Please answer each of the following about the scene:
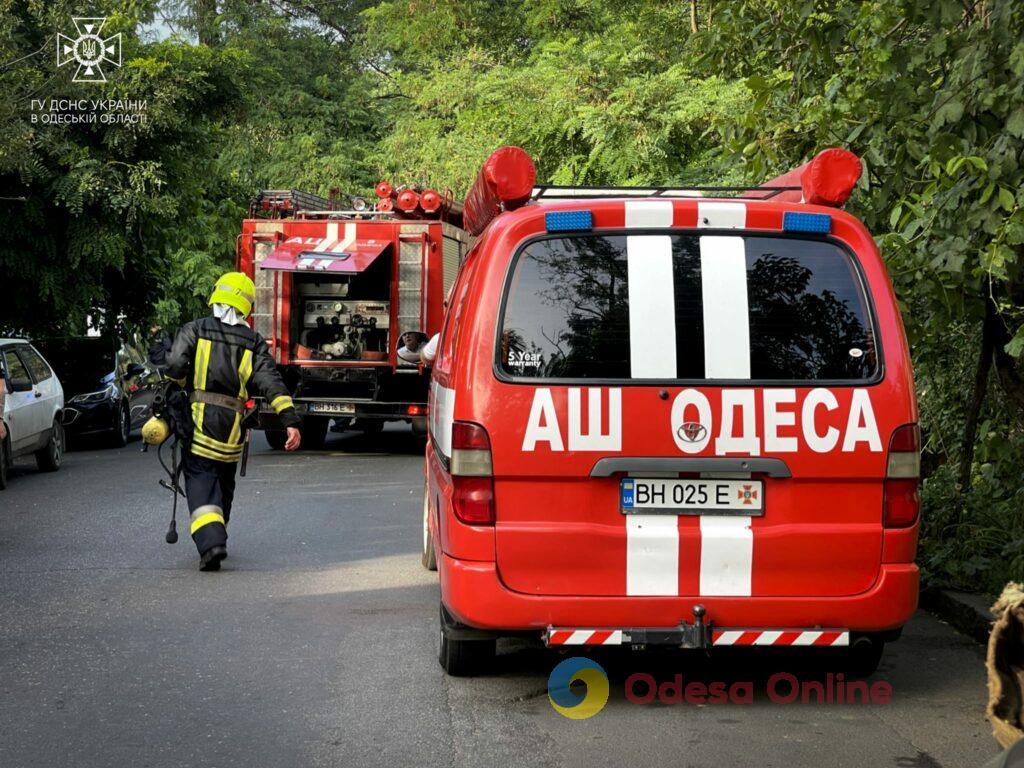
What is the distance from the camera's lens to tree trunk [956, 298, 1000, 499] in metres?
8.57

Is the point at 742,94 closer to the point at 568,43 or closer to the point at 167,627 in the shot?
the point at 568,43

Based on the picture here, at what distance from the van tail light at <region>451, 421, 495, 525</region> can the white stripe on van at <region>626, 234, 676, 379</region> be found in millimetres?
655

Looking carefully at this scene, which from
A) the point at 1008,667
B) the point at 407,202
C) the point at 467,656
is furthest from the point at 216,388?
the point at 407,202

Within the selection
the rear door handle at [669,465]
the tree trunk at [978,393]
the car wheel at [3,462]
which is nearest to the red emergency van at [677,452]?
the rear door handle at [669,465]

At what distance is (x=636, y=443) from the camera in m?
5.59

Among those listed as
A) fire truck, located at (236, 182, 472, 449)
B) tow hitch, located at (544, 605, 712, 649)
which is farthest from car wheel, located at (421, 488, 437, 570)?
fire truck, located at (236, 182, 472, 449)

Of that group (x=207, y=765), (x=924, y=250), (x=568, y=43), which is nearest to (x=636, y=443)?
(x=207, y=765)

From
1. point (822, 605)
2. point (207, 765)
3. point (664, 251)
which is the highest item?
point (664, 251)

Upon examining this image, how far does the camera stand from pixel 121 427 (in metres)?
20.4

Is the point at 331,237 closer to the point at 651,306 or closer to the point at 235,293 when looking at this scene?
the point at 235,293

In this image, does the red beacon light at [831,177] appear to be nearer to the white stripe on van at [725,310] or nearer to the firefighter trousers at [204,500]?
the white stripe on van at [725,310]

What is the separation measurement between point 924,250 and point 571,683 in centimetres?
297
